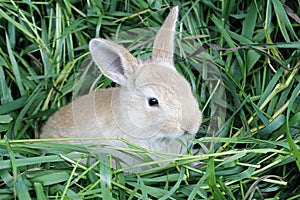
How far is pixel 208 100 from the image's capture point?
2.60 m

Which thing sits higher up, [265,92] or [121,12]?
[121,12]

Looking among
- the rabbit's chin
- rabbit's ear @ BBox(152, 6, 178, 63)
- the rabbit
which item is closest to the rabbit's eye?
the rabbit

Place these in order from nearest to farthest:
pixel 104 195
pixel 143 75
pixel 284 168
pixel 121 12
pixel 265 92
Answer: pixel 104 195, pixel 143 75, pixel 284 168, pixel 265 92, pixel 121 12

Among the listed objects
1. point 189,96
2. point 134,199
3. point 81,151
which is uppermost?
point 189,96

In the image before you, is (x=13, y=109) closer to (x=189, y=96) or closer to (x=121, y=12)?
(x=121, y=12)

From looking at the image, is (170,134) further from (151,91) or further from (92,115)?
(92,115)

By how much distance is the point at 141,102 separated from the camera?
93.1 inches

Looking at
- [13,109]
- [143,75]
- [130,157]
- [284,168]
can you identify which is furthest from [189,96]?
[13,109]

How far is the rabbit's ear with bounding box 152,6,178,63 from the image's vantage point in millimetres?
2471

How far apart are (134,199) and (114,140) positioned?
237mm

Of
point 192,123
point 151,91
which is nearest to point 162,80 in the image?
point 151,91

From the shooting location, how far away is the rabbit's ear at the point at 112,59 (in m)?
2.40

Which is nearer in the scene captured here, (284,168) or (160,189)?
(160,189)

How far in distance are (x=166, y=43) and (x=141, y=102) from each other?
275mm
